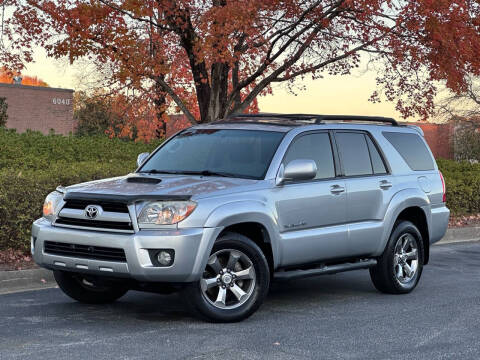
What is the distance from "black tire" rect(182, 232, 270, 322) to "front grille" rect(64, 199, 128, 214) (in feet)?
2.95

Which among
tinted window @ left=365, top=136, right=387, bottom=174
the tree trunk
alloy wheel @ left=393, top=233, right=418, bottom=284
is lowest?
alloy wheel @ left=393, top=233, right=418, bottom=284

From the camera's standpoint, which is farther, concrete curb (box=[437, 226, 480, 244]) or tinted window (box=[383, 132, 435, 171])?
concrete curb (box=[437, 226, 480, 244])

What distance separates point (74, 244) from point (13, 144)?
13.3 metres

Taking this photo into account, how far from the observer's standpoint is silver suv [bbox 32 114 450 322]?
24.1ft

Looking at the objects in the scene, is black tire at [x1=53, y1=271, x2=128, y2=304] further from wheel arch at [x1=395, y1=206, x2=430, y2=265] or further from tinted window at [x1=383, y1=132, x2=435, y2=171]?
tinted window at [x1=383, y1=132, x2=435, y2=171]

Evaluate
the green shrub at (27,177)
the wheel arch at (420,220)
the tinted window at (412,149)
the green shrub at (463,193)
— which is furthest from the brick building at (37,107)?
the wheel arch at (420,220)

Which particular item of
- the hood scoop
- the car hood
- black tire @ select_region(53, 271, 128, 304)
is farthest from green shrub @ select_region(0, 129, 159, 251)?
the hood scoop

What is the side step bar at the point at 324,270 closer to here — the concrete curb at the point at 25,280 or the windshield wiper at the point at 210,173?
the windshield wiper at the point at 210,173

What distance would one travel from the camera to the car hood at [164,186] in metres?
7.47

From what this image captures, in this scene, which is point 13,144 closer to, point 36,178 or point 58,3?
point 58,3

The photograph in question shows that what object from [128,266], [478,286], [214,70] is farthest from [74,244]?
[214,70]

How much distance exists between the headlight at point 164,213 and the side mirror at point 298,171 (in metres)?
1.22

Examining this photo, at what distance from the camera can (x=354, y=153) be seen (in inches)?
372

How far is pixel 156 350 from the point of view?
6.66 m
